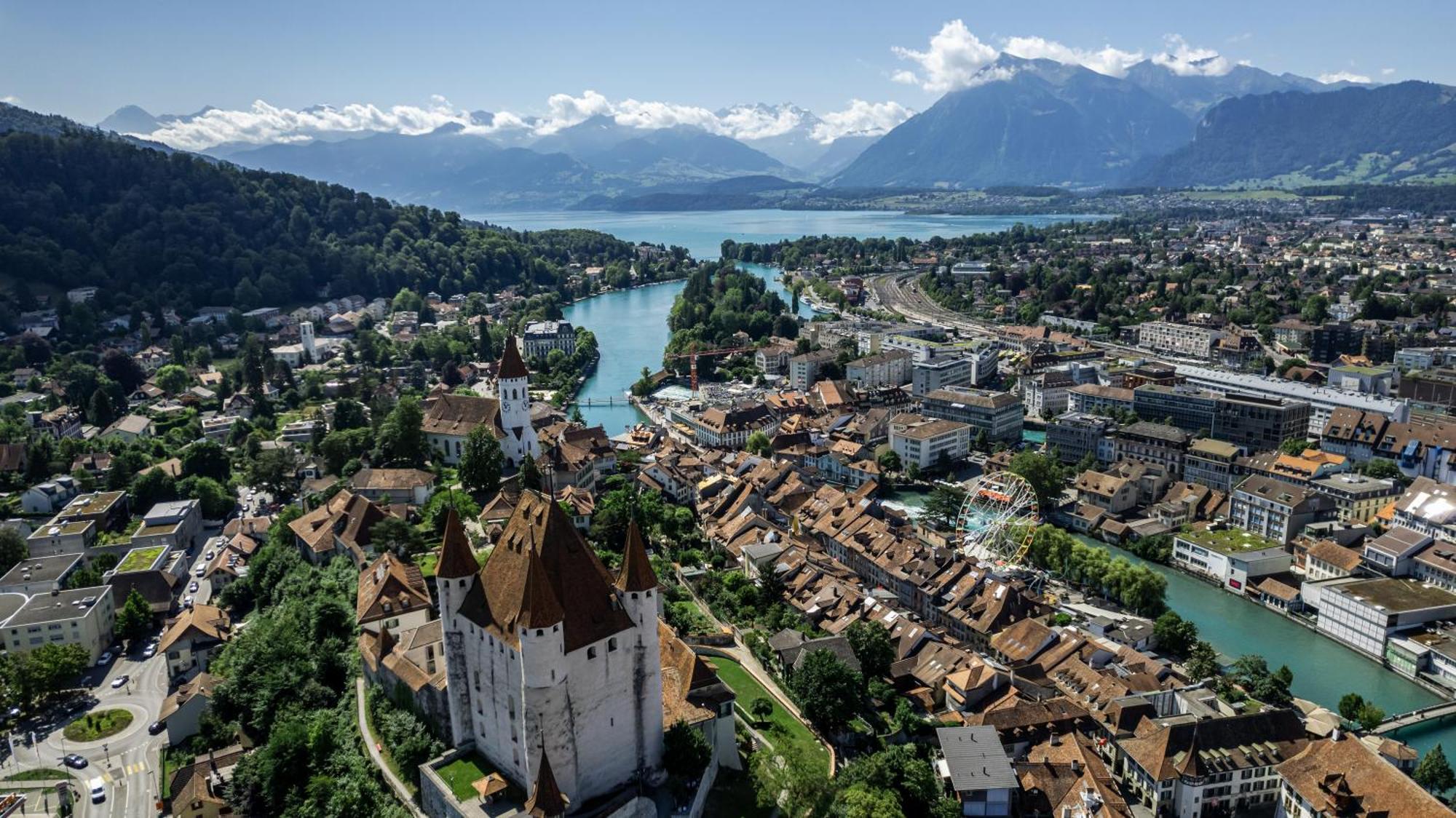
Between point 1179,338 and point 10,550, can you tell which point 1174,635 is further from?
point 1179,338

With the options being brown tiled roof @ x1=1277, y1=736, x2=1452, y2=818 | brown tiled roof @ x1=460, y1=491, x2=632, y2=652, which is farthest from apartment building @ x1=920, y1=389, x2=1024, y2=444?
brown tiled roof @ x1=460, y1=491, x2=632, y2=652

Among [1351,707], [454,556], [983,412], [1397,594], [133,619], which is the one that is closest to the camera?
[454,556]

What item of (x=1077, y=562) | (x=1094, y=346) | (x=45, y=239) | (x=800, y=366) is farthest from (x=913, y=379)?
(x=45, y=239)

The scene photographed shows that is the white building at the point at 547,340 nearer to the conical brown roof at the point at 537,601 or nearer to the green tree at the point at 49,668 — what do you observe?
the green tree at the point at 49,668

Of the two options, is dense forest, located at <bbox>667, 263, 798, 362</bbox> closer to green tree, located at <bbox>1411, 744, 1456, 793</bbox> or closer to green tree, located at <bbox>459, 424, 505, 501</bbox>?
green tree, located at <bbox>459, 424, 505, 501</bbox>

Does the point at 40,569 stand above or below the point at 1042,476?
below

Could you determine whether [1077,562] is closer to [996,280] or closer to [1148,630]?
[1148,630]

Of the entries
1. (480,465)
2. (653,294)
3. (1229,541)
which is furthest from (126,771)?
(653,294)

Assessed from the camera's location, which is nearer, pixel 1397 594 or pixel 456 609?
pixel 456 609
